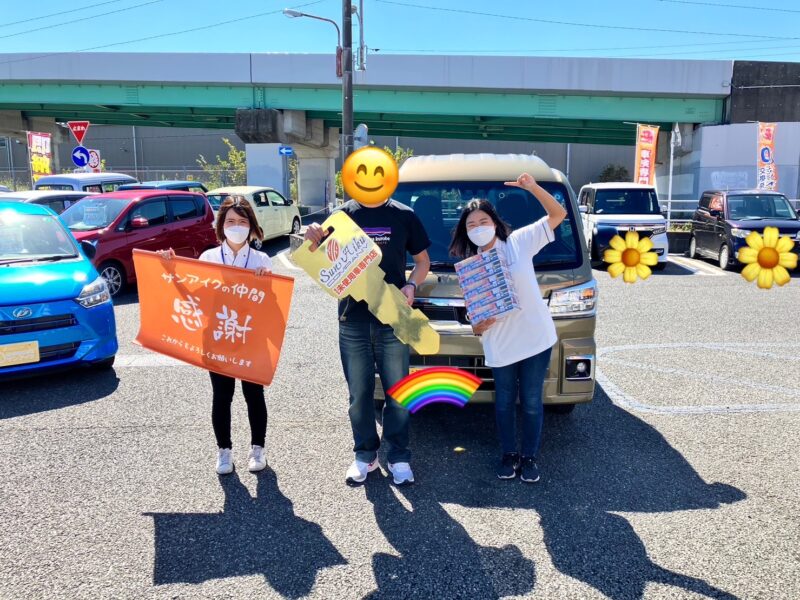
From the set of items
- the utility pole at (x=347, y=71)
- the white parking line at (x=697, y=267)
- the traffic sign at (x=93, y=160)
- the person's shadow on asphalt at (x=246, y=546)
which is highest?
the utility pole at (x=347, y=71)

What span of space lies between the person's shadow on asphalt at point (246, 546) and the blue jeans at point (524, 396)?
123 centimetres

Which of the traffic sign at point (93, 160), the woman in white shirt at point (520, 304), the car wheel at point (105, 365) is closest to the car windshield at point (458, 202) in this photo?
the woman in white shirt at point (520, 304)

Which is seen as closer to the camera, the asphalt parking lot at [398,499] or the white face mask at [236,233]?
the asphalt parking lot at [398,499]

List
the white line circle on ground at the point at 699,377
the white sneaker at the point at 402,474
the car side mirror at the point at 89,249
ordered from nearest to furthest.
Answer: the white sneaker at the point at 402,474 < the white line circle on ground at the point at 699,377 < the car side mirror at the point at 89,249

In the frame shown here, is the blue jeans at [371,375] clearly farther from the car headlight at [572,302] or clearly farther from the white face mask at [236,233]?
the car headlight at [572,302]

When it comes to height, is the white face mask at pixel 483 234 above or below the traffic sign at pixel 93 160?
below

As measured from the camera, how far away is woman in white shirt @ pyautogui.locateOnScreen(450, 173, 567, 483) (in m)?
3.36

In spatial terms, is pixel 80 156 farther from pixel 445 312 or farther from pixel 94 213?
pixel 445 312

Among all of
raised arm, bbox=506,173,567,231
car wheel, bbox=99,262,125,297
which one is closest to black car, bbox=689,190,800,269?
raised arm, bbox=506,173,567,231

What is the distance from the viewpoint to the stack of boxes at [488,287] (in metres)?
3.31

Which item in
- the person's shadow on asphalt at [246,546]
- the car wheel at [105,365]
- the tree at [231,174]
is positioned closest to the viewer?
the person's shadow on asphalt at [246,546]

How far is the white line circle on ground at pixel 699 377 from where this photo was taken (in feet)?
15.6

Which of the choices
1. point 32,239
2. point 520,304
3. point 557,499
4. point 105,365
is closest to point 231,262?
point 520,304

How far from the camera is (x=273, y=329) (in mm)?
3623
